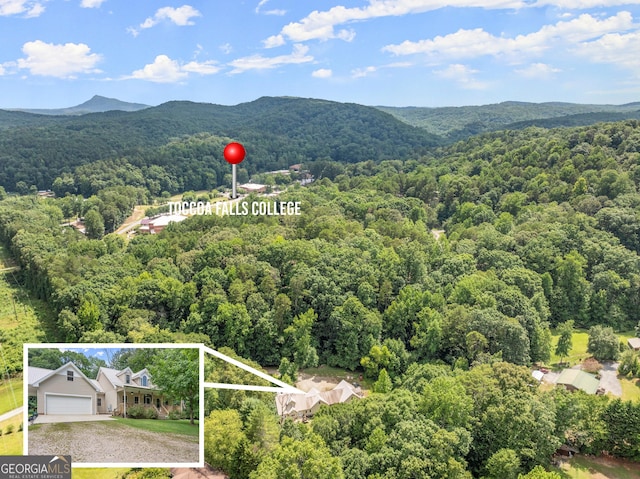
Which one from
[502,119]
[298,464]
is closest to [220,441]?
[298,464]

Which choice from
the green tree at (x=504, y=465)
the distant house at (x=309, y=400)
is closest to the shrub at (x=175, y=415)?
the green tree at (x=504, y=465)

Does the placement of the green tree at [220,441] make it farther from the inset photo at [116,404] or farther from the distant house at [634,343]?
the distant house at [634,343]

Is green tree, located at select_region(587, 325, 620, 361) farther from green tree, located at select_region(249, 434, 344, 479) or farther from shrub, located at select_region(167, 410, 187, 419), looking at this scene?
shrub, located at select_region(167, 410, 187, 419)

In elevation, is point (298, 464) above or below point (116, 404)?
below

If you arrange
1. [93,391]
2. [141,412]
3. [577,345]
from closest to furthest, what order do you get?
[93,391] < [141,412] < [577,345]

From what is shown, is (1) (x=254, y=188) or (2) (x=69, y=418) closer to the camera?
(2) (x=69, y=418)

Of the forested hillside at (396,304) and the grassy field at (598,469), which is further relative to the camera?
the grassy field at (598,469)

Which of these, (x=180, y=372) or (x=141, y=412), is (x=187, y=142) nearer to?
(x=141, y=412)
